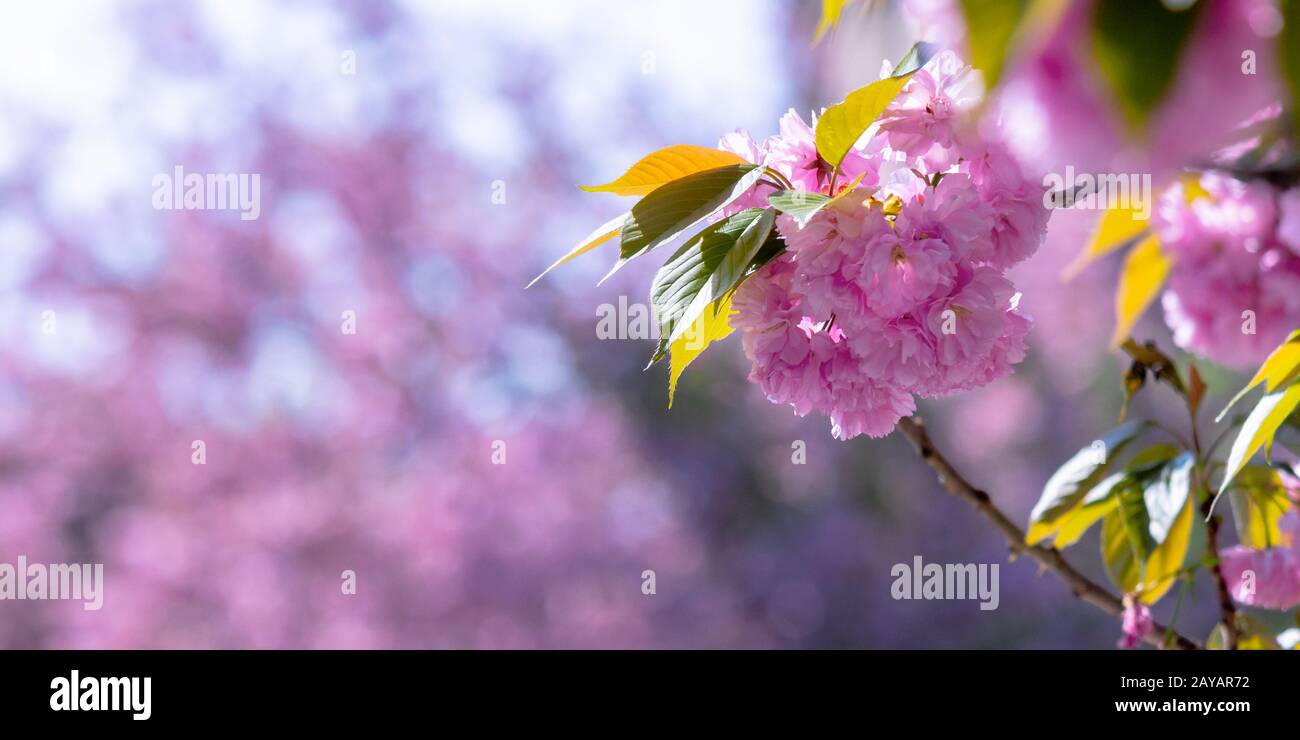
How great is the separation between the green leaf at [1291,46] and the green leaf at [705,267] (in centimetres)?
26

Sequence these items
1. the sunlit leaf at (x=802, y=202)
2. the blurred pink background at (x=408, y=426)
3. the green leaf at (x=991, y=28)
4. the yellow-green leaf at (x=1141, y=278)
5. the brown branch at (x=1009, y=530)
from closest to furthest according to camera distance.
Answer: the green leaf at (x=991, y=28) < the sunlit leaf at (x=802, y=202) < the brown branch at (x=1009, y=530) < the yellow-green leaf at (x=1141, y=278) < the blurred pink background at (x=408, y=426)

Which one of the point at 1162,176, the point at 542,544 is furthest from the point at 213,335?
the point at 1162,176

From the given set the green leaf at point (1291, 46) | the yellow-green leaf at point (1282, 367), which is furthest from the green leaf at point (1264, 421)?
the green leaf at point (1291, 46)

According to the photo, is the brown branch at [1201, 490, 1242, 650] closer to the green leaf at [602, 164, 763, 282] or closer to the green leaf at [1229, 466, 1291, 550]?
the green leaf at [1229, 466, 1291, 550]

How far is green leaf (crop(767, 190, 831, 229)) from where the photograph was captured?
40cm

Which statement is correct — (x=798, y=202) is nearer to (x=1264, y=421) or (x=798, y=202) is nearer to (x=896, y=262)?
(x=896, y=262)

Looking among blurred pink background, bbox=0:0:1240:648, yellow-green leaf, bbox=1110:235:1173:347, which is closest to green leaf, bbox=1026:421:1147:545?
yellow-green leaf, bbox=1110:235:1173:347

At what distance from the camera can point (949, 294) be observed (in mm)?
452

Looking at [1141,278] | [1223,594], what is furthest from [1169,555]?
[1141,278]

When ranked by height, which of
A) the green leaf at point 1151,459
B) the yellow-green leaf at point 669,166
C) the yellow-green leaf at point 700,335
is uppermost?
the yellow-green leaf at point 669,166

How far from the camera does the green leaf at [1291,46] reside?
0.47 feet

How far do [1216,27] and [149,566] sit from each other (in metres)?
3.16

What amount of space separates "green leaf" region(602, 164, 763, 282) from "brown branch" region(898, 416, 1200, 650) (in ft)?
0.64

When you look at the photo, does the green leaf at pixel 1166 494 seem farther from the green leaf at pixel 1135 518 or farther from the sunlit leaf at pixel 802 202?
the sunlit leaf at pixel 802 202
